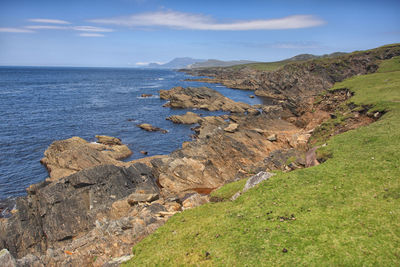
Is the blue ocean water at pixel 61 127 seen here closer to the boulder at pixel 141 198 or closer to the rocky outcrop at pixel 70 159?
the rocky outcrop at pixel 70 159

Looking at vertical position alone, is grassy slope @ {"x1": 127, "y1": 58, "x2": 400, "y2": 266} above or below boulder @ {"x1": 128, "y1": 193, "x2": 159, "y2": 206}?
above

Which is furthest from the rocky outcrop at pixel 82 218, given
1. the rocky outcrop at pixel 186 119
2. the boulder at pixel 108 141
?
the rocky outcrop at pixel 186 119

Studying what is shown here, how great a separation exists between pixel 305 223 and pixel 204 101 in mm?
101634

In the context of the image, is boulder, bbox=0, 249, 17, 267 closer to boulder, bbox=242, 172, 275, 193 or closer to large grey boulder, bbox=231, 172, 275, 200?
large grey boulder, bbox=231, 172, 275, 200

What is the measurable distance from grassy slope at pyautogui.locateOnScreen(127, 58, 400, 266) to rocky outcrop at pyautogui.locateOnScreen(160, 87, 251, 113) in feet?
262

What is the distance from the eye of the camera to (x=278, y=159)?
37.7 m

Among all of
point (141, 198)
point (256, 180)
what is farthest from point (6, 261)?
point (256, 180)

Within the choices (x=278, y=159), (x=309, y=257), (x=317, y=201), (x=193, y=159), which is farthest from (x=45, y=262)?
(x=278, y=159)

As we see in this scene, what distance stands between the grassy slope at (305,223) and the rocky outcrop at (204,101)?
79795 mm

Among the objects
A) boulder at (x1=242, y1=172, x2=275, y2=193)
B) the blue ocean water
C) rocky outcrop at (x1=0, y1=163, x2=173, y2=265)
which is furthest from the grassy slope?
the blue ocean water

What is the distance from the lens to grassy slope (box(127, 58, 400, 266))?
13.9m

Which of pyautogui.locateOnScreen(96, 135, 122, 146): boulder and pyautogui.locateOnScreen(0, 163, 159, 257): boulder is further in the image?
pyautogui.locateOnScreen(96, 135, 122, 146): boulder

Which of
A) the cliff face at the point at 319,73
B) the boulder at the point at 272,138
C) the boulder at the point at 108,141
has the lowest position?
the boulder at the point at 108,141

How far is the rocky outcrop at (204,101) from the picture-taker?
104 metres
